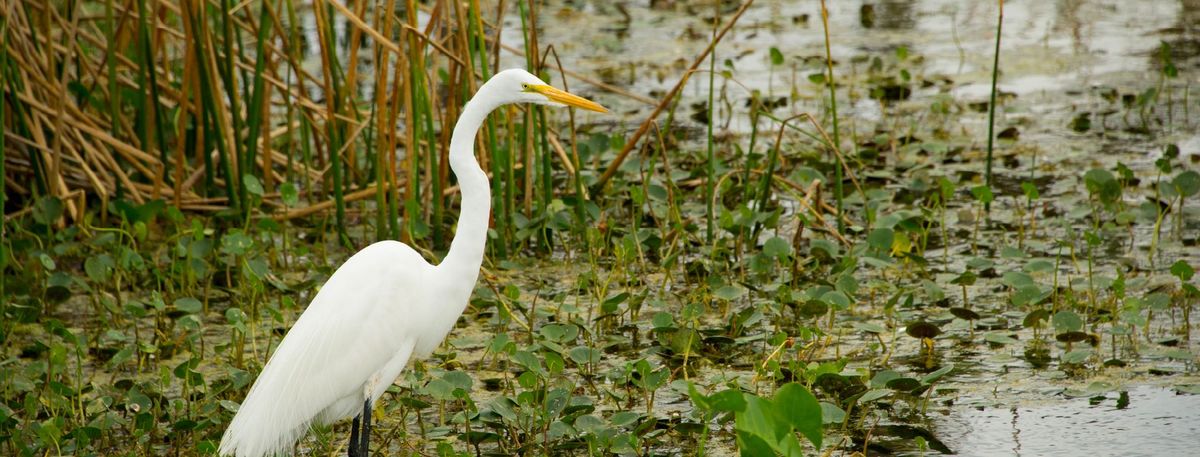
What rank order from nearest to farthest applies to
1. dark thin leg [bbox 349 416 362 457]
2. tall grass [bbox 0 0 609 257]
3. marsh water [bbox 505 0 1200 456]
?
dark thin leg [bbox 349 416 362 457], marsh water [bbox 505 0 1200 456], tall grass [bbox 0 0 609 257]

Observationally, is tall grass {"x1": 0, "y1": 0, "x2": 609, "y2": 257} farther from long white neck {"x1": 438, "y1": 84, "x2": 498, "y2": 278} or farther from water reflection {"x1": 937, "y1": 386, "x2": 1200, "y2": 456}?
water reflection {"x1": 937, "y1": 386, "x2": 1200, "y2": 456}

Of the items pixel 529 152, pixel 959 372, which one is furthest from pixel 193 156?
pixel 959 372

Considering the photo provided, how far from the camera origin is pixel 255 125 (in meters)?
4.32

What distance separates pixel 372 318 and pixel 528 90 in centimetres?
55

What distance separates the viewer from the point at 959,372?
3.37 meters

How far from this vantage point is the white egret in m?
2.75

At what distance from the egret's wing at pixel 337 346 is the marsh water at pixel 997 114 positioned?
68cm

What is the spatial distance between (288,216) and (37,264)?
0.77 meters

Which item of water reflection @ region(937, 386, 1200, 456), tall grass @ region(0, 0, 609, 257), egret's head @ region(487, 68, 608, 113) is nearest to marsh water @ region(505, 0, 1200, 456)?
water reflection @ region(937, 386, 1200, 456)

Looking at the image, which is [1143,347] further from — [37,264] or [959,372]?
[37,264]

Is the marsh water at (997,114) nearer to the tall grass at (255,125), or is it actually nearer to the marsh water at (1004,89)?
the marsh water at (1004,89)

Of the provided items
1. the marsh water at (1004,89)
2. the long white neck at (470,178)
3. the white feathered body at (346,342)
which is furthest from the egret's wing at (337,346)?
the marsh water at (1004,89)

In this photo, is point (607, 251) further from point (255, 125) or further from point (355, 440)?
point (355, 440)

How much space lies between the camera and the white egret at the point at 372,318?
2746mm
